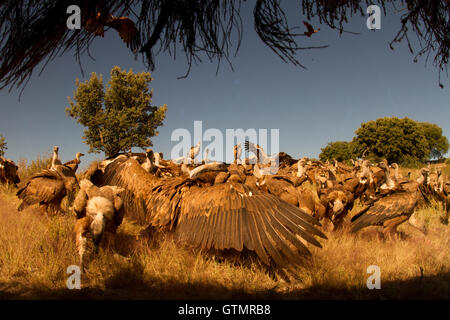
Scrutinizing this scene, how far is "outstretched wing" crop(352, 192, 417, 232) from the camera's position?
4598 millimetres

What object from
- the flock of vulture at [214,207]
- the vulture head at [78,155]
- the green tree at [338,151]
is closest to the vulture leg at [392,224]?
the flock of vulture at [214,207]

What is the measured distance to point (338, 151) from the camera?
52469mm

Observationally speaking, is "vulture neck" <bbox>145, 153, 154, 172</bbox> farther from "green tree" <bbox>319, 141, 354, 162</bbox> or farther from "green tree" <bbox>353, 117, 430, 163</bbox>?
"green tree" <bbox>319, 141, 354, 162</bbox>

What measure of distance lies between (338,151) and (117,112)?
4535cm

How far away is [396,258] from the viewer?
3.74 meters

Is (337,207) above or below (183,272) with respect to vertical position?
above

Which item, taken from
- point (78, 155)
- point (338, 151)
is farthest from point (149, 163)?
point (338, 151)

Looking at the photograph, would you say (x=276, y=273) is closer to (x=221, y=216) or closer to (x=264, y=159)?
(x=221, y=216)

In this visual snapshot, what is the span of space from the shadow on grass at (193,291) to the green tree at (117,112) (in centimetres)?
2202

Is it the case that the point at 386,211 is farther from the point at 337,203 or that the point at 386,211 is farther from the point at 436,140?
the point at 436,140

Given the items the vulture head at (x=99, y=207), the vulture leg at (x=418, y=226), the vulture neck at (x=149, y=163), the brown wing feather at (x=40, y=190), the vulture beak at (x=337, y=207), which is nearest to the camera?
the vulture head at (x=99, y=207)

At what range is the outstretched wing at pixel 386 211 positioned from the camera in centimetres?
460

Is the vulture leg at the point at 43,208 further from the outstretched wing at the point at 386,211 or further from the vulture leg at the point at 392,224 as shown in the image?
the vulture leg at the point at 392,224
